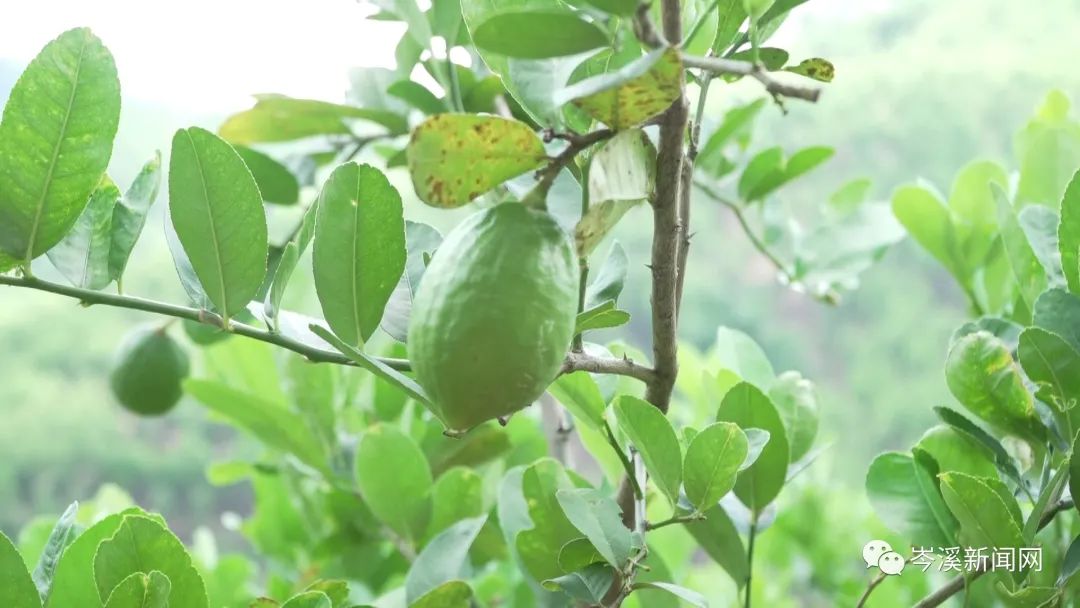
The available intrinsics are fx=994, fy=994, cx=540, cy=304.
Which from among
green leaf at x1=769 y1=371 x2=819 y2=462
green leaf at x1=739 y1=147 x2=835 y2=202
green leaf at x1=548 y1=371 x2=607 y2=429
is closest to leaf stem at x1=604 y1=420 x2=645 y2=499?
green leaf at x1=548 y1=371 x2=607 y2=429

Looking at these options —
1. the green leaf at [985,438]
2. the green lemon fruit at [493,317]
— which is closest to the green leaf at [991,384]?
the green leaf at [985,438]

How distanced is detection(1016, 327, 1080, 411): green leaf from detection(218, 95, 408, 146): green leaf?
0.40 metres

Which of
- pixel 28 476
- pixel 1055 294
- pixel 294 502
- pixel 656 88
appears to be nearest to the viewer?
pixel 656 88

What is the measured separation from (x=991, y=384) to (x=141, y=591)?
0.34 m

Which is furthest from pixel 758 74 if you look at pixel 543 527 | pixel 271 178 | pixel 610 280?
pixel 271 178

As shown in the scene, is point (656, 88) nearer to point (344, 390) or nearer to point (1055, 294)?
point (1055, 294)

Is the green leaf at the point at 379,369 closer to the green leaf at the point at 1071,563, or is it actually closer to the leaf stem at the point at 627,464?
the leaf stem at the point at 627,464

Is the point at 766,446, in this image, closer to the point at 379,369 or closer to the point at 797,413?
the point at 797,413

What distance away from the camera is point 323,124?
0.65 metres

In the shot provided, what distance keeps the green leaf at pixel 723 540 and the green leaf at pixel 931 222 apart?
0.85ft

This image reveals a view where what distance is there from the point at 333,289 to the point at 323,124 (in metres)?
0.32

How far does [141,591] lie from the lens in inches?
12.6

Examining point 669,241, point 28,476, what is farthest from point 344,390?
point 28,476

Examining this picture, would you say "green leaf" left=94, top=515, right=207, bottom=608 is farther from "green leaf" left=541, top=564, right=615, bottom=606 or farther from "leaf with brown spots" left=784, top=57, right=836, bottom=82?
"leaf with brown spots" left=784, top=57, right=836, bottom=82
